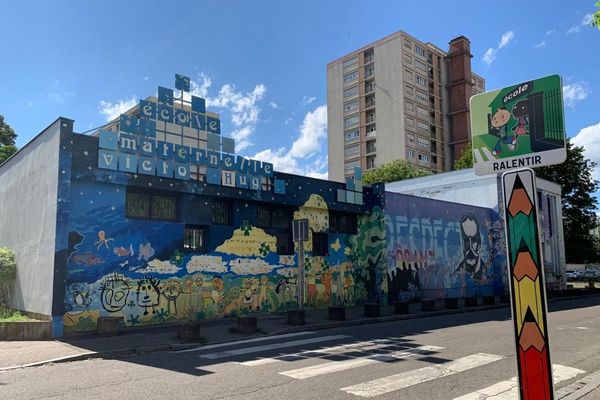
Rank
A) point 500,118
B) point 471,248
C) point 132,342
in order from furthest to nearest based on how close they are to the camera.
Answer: point 471,248 < point 132,342 < point 500,118

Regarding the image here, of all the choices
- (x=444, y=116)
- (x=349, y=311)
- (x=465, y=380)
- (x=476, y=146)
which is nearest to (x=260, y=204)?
(x=349, y=311)

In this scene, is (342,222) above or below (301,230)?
above

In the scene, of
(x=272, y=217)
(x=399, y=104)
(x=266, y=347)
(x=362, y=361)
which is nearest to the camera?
(x=362, y=361)

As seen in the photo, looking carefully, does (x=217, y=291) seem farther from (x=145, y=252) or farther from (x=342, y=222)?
(x=342, y=222)

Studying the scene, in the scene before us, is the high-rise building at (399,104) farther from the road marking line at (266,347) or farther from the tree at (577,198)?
the road marking line at (266,347)

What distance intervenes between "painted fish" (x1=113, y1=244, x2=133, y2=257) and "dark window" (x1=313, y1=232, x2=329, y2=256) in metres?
7.56

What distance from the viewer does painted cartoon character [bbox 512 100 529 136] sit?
3586mm

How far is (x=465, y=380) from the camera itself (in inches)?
293

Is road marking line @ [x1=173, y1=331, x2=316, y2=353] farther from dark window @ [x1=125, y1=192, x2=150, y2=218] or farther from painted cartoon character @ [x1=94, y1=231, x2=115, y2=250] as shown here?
dark window @ [x1=125, y1=192, x2=150, y2=218]

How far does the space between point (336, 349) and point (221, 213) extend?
24.7ft

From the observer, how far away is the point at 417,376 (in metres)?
7.66

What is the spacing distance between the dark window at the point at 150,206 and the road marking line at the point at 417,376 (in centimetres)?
940

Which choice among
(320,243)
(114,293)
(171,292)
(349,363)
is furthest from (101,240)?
(320,243)

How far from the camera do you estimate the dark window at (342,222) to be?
2002cm
